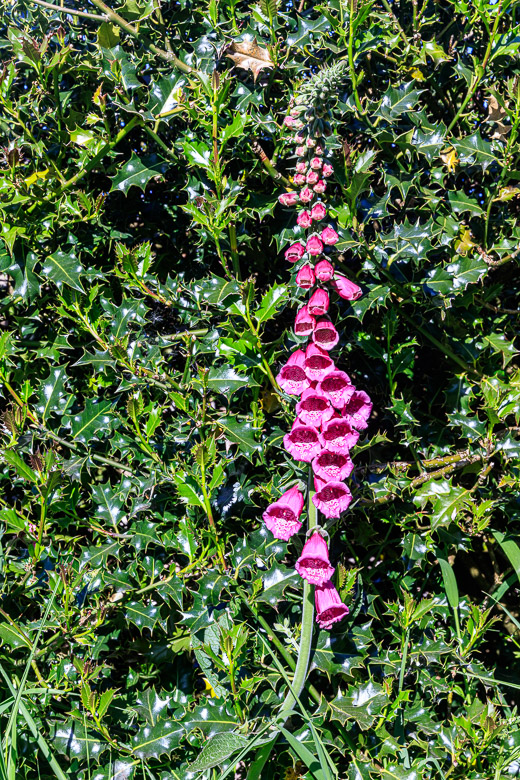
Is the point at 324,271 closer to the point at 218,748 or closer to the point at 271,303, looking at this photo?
Result: the point at 271,303

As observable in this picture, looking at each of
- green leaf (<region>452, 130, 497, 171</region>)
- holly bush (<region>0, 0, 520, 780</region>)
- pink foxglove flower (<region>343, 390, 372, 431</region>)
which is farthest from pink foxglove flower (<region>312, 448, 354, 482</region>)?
green leaf (<region>452, 130, 497, 171</region>)

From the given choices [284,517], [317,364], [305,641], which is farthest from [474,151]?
[305,641]

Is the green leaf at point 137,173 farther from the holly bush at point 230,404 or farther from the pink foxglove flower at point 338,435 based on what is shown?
the pink foxglove flower at point 338,435

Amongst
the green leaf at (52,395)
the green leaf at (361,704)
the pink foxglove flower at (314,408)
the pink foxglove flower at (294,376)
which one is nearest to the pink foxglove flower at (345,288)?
the pink foxglove flower at (294,376)

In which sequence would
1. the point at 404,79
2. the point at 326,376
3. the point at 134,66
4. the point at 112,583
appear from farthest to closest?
the point at 404,79 < the point at 134,66 < the point at 112,583 < the point at 326,376

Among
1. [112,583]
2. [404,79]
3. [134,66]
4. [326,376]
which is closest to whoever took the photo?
[326,376]

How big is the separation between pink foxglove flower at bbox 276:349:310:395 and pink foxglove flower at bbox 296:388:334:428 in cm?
4

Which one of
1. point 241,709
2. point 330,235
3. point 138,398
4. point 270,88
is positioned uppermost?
point 270,88

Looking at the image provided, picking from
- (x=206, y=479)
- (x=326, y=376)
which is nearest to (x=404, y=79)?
(x=326, y=376)

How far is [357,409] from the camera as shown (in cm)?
199

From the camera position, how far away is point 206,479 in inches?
82.0

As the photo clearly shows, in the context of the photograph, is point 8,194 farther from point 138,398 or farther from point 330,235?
point 330,235

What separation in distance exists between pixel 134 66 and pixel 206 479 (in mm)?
1385

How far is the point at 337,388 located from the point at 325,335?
16 cm
